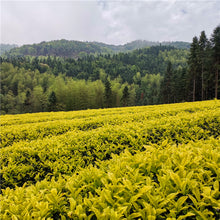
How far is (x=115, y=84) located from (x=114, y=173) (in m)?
77.4

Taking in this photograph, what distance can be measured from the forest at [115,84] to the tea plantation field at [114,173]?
86.7ft

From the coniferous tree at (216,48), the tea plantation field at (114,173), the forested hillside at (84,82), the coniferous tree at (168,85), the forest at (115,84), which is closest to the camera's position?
the tea plantation field at (114,173)

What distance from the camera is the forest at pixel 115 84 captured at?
94.0ft

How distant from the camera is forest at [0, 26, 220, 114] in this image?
94.0ft

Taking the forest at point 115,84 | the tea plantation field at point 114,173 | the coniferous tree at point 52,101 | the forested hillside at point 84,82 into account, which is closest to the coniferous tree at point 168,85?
the forest at point 115,84

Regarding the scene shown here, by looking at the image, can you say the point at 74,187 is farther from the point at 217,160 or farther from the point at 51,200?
the point at 217,160

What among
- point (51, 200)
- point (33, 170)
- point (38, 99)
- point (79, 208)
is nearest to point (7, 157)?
point (33, 170)

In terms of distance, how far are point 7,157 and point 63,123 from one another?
10.1 ft

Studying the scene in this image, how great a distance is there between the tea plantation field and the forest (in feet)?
86.7

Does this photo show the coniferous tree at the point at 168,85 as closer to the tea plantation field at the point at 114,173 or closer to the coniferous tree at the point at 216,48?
the coniferous tree at the point at 216,48

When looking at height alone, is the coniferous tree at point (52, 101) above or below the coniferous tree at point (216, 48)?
below

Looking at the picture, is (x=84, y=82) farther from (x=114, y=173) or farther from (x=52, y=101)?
(x=114, y=173)

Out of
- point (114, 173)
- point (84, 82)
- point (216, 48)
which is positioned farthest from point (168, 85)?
point (114, 173)

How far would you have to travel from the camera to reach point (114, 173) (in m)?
1.80
